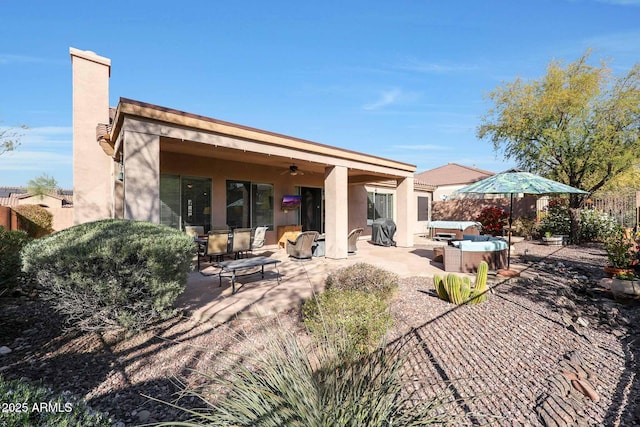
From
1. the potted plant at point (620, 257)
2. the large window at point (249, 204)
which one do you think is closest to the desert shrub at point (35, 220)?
the large window at point (249, 204)

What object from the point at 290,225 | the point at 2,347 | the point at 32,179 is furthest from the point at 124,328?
the point at 32,179

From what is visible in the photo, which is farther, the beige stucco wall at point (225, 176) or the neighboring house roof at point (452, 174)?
the neighboring house roof at point (452, 174)

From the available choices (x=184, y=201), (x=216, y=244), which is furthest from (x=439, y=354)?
(x=184, y=201)

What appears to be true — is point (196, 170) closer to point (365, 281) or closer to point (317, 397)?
point (365, 281)

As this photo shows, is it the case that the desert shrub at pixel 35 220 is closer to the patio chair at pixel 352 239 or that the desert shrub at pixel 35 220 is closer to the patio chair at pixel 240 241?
the patio chair at pixel 240 241

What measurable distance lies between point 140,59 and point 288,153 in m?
6.57

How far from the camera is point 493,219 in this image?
680 inches

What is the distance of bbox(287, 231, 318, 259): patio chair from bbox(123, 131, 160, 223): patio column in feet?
13.7

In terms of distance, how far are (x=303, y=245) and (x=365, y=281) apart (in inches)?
160

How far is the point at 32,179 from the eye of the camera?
2814 centimetres

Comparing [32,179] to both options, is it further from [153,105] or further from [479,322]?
[479,322]

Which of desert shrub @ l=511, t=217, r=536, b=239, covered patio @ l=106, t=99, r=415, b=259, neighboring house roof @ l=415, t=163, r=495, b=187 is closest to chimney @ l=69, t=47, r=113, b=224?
covered patio @ l=106, t=99, r=415, b=259

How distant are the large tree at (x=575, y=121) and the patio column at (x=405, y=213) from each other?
7.02 m

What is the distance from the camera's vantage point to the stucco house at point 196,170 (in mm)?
5594
